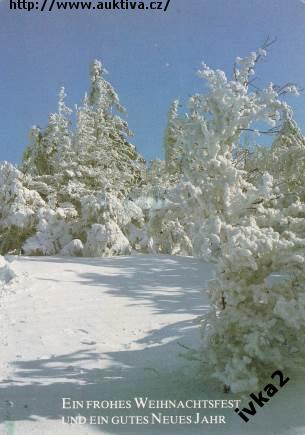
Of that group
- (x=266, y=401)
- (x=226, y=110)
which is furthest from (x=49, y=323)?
(x=226, y=110)

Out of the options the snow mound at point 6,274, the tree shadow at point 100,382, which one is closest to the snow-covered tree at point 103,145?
the snow mound at point 6,274

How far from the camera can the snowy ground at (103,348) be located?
141 inches

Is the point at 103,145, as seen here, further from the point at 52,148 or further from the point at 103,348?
the point at 103,348

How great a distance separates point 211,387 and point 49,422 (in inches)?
56.0

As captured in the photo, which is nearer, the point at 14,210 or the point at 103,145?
the point at 14,210

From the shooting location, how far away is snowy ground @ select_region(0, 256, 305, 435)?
11.8ft

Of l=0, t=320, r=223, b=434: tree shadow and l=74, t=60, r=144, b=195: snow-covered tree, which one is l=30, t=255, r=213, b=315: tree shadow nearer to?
l=0, t=320, r=223, b=434: tree shadow

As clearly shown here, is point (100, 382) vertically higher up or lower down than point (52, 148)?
lower down

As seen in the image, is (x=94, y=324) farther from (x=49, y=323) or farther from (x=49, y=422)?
(x=49, y=422)

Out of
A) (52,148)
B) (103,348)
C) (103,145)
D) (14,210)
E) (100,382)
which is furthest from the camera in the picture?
(103,145)

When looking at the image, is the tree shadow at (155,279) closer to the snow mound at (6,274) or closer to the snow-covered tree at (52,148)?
the snow mound at (6,274)

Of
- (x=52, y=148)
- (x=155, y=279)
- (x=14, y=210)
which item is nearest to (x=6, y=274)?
(x=155, y=279)

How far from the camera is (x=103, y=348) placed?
16.2 ft

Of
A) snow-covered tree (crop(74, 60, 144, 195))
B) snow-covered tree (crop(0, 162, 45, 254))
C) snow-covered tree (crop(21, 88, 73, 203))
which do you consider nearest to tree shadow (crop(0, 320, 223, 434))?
snow-covered tree (crop(0, 162, 45, 254))
